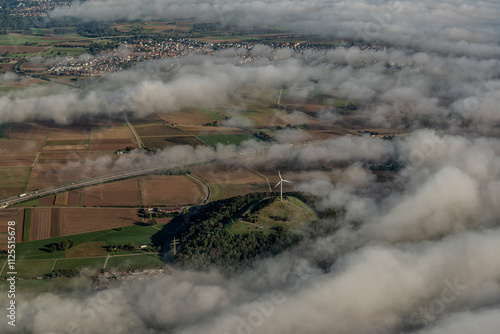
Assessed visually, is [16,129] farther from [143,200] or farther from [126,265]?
[126,265]

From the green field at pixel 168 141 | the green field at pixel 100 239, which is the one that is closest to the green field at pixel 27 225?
the green field at pixel 100 239

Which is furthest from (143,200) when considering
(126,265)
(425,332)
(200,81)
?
(200,81)

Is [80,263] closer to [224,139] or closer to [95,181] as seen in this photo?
[95,181]

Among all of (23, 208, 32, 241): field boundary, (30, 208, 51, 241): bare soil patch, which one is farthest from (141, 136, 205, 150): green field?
(23, 208, 32, 241): field boundary

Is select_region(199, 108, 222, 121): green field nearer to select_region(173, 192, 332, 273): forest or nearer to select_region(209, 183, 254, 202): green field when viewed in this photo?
select_region(209, 183, 254, 202): green field

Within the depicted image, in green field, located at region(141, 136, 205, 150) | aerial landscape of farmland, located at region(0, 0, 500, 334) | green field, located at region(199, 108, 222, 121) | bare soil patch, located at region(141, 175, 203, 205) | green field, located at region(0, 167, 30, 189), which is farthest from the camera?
green field, located at region(199, 108, 222, 121)

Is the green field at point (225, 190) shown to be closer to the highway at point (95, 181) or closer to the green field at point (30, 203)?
the highway at point (95, 181)

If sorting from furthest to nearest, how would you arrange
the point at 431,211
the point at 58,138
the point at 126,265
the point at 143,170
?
the point at 58,138 < the point at 143,170 < the point at 431,211 < the point at 126,265
